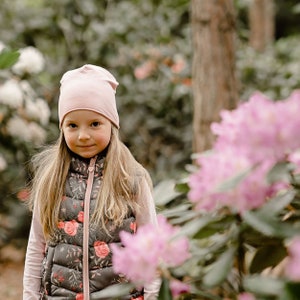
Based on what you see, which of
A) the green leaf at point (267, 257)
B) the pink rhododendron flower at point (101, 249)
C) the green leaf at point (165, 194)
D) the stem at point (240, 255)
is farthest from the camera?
the green leaf at point (165, 194)

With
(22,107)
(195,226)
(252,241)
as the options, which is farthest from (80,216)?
(22,107)

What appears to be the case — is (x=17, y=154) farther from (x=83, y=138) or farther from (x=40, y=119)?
(x=83, y=138)

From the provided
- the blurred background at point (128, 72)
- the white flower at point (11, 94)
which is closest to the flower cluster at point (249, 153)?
the white flower at point (11, 94)

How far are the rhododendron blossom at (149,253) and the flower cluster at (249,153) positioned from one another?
73 millimetres

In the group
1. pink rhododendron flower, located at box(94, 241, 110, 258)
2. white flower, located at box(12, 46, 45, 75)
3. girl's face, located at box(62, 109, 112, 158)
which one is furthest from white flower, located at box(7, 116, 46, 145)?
pink rhododendron flower, located at box(94, 241, 110, 258)

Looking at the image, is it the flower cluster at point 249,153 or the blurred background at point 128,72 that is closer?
the flower cluster at point 249,153

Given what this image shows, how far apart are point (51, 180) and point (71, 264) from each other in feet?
0.84

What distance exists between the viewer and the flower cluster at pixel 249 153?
0.93 m

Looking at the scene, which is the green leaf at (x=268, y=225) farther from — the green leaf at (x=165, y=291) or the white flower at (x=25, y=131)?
the white flower at (x=25, y=131)

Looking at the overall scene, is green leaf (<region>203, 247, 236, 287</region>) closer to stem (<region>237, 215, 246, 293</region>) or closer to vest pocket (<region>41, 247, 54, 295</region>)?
stem (<region>237, 215, 246, 293</region>)

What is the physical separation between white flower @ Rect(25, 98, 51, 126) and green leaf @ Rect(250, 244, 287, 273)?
3296 mm

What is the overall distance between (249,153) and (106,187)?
103 cm

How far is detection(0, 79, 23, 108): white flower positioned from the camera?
13.7 ft

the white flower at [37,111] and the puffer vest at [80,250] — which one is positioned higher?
the white flower at [37,111]
